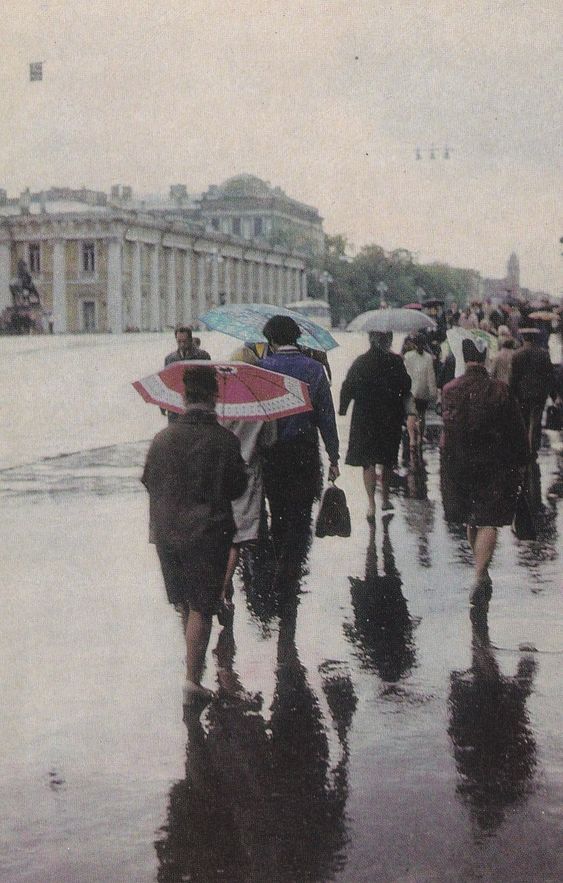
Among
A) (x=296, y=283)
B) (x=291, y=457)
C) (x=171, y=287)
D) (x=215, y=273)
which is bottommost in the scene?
(x=291, y=457)

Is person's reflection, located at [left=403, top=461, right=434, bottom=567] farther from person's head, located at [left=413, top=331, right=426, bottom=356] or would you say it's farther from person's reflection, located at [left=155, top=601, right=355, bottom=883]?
person's reflection, located at [left=155, top=601, right=355, bottom=883]

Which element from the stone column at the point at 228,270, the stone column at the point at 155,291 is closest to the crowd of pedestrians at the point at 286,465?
the stone column at the point at 155,291

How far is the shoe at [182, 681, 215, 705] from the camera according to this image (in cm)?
632

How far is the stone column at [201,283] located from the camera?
360ft

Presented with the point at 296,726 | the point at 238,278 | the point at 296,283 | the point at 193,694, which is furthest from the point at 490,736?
the point at 296,283

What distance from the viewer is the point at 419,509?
13.3 metres

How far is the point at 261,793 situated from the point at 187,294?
10392 cm

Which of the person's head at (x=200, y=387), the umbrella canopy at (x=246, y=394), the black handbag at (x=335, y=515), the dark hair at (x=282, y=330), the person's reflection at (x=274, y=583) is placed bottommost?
the person's reflection at (x=274, y=583)

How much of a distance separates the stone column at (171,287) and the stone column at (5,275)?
44.3ft

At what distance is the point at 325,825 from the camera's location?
4.75 meters

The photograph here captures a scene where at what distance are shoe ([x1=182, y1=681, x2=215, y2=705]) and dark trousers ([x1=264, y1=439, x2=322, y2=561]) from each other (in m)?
2.01

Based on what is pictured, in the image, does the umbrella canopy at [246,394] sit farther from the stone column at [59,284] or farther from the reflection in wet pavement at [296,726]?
the stone column at [59,284]

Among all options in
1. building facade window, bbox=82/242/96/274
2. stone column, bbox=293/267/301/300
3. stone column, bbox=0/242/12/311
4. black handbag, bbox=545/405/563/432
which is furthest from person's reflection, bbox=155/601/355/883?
stone column, bbox=293/267/301/300

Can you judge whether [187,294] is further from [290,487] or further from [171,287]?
[290,487]
